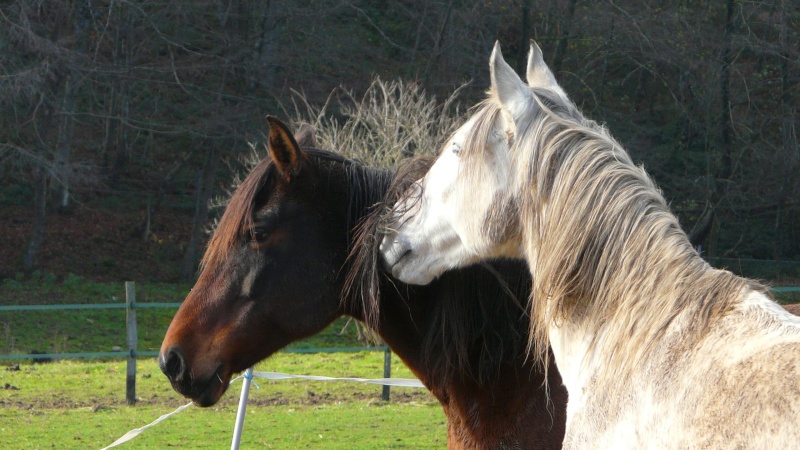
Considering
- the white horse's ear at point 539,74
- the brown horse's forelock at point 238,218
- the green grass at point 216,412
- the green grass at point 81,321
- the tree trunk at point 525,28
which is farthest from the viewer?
the tree trunk at point 525,28

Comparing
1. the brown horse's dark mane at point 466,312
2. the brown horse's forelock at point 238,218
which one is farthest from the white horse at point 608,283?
the brown horse's forelock at point 238,218

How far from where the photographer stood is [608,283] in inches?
71.7

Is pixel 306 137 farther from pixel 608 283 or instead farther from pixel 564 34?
pixel 564 34

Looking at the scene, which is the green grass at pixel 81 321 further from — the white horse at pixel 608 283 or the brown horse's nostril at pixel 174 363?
the white horse at pixel 608 283

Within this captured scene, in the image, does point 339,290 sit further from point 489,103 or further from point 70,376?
point 70,376

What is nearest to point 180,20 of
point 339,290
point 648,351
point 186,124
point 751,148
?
point 186,124

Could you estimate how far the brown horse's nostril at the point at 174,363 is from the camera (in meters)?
2.65

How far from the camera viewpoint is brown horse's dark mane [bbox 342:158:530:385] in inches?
107

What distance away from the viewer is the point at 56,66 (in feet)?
58.1

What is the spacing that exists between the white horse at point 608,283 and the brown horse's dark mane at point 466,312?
454 millimetres

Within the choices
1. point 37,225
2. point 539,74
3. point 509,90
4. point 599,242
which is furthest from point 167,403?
point 37,225

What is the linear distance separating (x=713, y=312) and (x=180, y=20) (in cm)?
1984

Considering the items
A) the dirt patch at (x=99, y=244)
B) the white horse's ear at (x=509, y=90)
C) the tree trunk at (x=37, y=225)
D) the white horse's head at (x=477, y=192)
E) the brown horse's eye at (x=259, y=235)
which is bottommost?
the dirt patch at (x=99, y=244)

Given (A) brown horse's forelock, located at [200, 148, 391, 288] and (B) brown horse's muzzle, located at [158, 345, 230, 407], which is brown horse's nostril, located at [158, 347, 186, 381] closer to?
(B) brown horse's muzzle, located at [158, 345, 230, 407]
